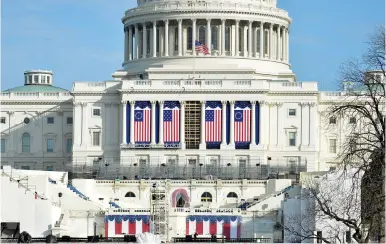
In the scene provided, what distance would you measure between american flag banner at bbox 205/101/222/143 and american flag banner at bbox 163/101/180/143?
2.90 m

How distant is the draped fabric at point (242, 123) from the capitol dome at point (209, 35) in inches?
492

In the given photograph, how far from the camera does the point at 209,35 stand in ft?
601

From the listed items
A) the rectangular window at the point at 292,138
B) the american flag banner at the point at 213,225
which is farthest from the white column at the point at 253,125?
the american flag banner at the point at 213,225

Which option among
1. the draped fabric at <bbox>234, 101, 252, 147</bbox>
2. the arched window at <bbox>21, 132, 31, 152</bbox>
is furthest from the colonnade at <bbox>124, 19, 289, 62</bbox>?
the arched window at <bbox>21, 132, 31, 152</bbox>

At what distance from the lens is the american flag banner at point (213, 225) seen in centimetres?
13275

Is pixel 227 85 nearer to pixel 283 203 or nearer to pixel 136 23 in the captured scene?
pixel 136 23

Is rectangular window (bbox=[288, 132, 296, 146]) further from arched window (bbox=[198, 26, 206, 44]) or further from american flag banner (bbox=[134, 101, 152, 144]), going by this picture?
arched window (bbox=[198, 26, 206, 44])

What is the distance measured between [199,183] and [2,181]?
25.4 m

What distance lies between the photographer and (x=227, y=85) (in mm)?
169750

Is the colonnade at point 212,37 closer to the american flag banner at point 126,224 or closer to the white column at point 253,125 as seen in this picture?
the white column at point 253,125

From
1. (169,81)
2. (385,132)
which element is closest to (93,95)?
(169,81)

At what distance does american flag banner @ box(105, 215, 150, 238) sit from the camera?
133 metres

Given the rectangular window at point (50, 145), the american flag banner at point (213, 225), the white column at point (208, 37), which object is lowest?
the american flag banner at point (213, 225)

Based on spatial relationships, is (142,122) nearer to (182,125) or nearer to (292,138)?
(182,125)
